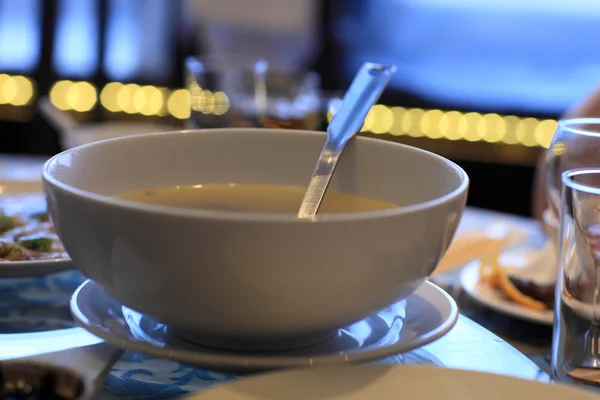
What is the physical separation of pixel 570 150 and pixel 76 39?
2.59 meters

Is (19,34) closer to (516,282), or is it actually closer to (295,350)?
(516,282)

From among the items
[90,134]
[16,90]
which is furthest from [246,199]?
[16,90]

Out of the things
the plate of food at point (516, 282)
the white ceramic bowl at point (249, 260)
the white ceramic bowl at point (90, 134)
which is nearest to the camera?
the white ceramic bowl at point (249, 260)

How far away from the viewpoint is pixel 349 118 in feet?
1.86

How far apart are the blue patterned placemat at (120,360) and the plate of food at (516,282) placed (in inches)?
8.1

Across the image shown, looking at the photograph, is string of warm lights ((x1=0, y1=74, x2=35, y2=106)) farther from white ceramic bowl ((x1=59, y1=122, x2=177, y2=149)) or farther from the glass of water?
the glass of water

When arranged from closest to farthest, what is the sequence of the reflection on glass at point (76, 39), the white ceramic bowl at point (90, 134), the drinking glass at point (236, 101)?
the drinking glass at point (236, 101) < the white ceramic bowl at point (90, 134) < the reflection on glass at point (76, 39)

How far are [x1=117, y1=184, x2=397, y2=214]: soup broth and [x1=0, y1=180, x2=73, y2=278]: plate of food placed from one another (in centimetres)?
11

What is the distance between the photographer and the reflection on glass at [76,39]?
294 cm

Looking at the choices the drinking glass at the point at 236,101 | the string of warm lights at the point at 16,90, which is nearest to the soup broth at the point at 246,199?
the drinking glass at the point at 236,101

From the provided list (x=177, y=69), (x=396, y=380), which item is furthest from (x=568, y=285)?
(x=177, y=69)

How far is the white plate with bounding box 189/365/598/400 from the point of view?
0.39 meters

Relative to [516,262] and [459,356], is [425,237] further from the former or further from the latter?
Answer: [516,262]

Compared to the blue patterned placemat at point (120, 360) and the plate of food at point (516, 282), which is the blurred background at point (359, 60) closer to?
the plate of food at point (516, 282)
